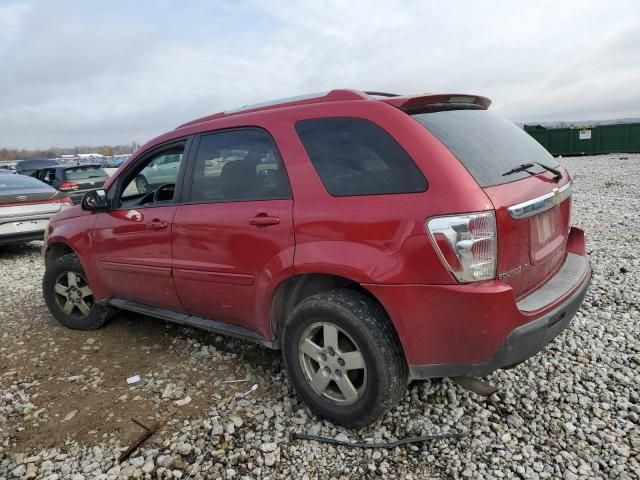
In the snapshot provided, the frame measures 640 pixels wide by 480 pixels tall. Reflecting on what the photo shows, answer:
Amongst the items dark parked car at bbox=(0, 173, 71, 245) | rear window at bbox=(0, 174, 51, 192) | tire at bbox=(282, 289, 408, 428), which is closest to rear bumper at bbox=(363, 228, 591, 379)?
tire at bbox=(282, 289, 408, 428)

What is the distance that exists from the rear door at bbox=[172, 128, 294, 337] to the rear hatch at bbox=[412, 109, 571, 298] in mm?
961

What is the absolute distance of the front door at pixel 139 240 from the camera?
11.4 ft

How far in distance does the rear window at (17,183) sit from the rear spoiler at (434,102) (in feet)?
25.2

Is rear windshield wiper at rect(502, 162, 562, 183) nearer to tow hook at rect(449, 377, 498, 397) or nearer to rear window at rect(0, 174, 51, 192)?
tow hook at rect(449, 377, 498, 397)

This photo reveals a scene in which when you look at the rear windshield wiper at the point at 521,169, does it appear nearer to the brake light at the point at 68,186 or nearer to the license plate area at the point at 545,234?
the license plate area at the point at 545,234

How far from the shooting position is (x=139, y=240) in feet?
12.0

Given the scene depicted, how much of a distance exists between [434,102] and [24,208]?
7.41 metres

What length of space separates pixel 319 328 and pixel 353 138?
3.54 ft

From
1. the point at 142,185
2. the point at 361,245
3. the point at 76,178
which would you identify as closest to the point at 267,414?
the point at 361,245

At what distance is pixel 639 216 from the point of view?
26.7ft

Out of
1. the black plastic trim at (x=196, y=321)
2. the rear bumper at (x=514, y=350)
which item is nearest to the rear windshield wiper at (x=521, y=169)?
the rear bumper at (x=514, y=350)

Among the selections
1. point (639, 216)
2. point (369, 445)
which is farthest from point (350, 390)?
point (639, 216)

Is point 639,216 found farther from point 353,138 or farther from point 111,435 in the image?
point 111,435

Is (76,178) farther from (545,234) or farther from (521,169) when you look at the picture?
(545,234)
